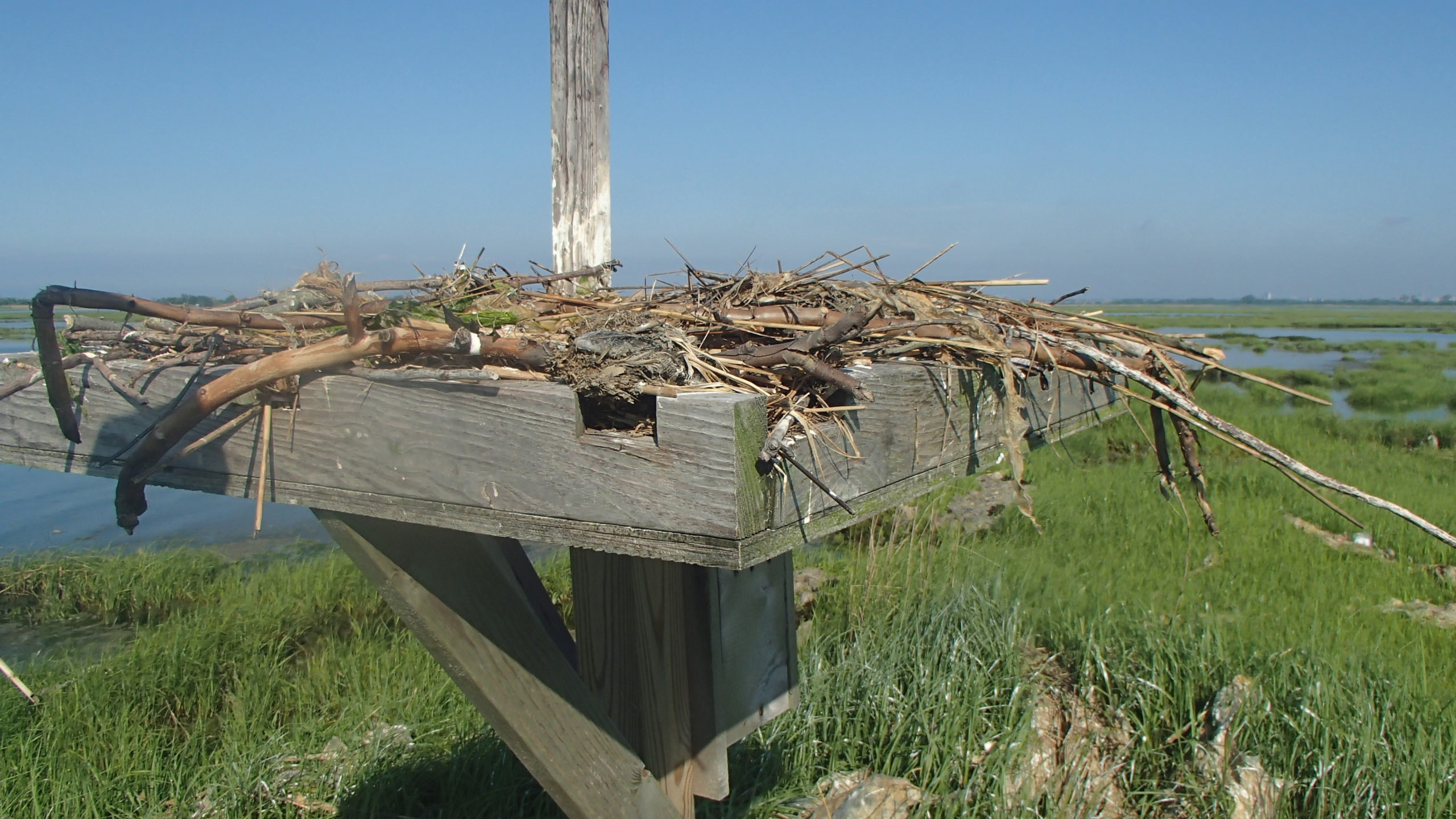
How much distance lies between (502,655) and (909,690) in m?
2.95

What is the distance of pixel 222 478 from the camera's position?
1.41 metres

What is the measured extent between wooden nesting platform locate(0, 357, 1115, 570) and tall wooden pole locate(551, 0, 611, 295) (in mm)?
1369

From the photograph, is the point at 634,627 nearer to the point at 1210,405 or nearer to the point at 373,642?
the point at 373,642

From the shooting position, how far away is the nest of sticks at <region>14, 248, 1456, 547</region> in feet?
3.91

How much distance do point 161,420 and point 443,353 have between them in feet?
1.24

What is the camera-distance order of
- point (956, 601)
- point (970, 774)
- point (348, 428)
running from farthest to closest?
1. point (956, 601)
2. point (970, 774)
3. point (348, 428)

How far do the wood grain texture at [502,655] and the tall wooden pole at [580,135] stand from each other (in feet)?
4.02

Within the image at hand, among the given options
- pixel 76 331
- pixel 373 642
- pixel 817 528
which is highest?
pixel 76 331

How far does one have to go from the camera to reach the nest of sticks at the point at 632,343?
1.19 meters

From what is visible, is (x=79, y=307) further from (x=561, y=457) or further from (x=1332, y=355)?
(x=1332, y=355)

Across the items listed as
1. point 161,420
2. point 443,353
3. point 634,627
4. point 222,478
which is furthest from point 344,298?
point 634,627

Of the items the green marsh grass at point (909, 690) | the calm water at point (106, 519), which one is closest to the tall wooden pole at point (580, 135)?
the green marsh grass at point (909, 690)

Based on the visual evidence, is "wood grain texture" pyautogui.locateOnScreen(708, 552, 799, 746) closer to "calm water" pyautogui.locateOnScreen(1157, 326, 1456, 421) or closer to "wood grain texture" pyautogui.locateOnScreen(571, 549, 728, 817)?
"wood grain texture" pyautogui.locateOnScreen(571, 549, 728, 817)

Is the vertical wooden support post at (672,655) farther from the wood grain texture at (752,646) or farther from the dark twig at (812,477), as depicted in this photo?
the dark twig at (812,477)
